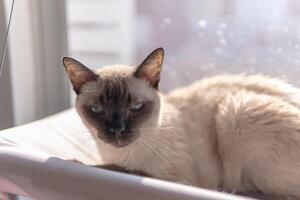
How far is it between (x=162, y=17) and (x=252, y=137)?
722 mm

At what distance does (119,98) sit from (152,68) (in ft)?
0.40

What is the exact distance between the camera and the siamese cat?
1.13 m

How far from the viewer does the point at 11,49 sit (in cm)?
165

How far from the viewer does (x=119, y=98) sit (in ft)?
3.71

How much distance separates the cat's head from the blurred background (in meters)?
0.53

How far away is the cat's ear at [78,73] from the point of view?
1.14 metres

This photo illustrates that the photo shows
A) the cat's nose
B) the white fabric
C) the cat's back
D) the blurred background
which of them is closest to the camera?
the white fabric

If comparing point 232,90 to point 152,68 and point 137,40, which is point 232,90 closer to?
point 152,68

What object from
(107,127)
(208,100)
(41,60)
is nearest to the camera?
(107,127)

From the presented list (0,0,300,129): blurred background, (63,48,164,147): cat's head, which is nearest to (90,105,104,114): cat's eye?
(63,48,164,147): cat's head

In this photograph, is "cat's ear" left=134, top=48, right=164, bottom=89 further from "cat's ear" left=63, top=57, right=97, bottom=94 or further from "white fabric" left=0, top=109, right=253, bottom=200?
"white fabric" left=0, top=109, right=253, bottom=200

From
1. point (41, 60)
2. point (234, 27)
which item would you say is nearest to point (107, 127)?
point (234, 27)

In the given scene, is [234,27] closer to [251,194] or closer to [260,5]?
[260,5]

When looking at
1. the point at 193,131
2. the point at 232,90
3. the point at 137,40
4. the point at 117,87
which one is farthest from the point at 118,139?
the point at 137,40
